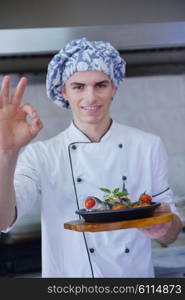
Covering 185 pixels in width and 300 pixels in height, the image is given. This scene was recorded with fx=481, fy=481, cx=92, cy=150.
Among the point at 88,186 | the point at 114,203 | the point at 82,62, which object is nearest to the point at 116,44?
the point at 82,62

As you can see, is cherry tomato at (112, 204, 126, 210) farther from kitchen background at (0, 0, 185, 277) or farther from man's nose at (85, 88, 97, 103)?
kitchen background at (0, 0, 185, 277)

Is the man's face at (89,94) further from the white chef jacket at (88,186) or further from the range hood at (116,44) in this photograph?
the range hood at (116,44)

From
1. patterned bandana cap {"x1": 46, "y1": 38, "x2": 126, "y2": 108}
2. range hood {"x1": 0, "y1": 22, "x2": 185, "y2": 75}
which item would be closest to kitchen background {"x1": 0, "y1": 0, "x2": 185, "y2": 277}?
range hood {"x1": 0, "y1": 22, "x2": 185, "y2": 75}

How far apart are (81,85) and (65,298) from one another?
0.46 m

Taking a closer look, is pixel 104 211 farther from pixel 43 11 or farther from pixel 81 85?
pixel 43 11

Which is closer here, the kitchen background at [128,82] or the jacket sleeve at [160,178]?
the jacket sleeve at [160,178]

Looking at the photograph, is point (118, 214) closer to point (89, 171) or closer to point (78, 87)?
point (89, 171)

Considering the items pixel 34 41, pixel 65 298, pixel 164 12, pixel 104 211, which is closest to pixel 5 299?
pixel 65 298

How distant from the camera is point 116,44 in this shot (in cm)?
154

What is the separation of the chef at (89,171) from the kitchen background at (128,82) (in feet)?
1.46

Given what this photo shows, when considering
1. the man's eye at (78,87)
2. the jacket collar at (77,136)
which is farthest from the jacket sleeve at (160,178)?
the man's eye at (78,87)

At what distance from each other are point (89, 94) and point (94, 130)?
97 millimetres

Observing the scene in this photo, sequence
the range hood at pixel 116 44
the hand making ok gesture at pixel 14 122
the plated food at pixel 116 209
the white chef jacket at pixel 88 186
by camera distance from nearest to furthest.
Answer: the hand making ok gesture at pixel 14 122, the plated food at pixel 116 209, the white chef jacket at pixel 88 186, the range hood at pixel 116 44

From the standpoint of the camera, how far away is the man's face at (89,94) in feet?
3.49
